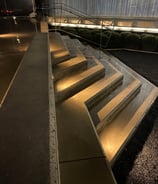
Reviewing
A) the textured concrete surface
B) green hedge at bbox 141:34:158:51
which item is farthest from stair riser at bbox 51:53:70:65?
green hedge at bbox 141:34:158:51

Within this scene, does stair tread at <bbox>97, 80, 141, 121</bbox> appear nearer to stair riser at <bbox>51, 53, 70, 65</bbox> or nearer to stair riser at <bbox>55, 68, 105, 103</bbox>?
stair riser at <bbox>55, 68, 105, 103</bbox>

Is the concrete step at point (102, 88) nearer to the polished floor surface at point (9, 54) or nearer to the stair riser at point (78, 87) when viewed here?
the stair riser at point (78, 87)

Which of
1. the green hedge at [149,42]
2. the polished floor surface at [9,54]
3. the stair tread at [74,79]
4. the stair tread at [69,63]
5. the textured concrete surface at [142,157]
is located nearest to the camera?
the textured concrete surface at [142,157]

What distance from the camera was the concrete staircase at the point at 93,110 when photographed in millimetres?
1561

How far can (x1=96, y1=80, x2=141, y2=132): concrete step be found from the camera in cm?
223

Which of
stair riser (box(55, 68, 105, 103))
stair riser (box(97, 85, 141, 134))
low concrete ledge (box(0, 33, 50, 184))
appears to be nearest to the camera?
low concrete ledge (box(0, 33, 50, 184))

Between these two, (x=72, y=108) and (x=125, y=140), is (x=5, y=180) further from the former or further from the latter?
(x=125, y=140)

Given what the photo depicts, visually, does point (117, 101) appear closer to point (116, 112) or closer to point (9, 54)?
point (116, 112)

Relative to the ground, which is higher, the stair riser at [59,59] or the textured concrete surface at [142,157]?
the stair riser at [59,59]

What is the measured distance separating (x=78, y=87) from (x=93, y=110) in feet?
1.66

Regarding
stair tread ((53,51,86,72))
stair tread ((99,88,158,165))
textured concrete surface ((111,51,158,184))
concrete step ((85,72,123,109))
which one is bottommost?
textured concrete surface ((111,51,158,184))

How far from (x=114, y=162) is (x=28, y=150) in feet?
4.32

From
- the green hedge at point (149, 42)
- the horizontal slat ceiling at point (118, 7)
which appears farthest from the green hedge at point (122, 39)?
the horizontal slat ceiling at point (118, 7)

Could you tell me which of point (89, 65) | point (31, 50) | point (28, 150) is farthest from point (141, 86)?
point (28, 150)
